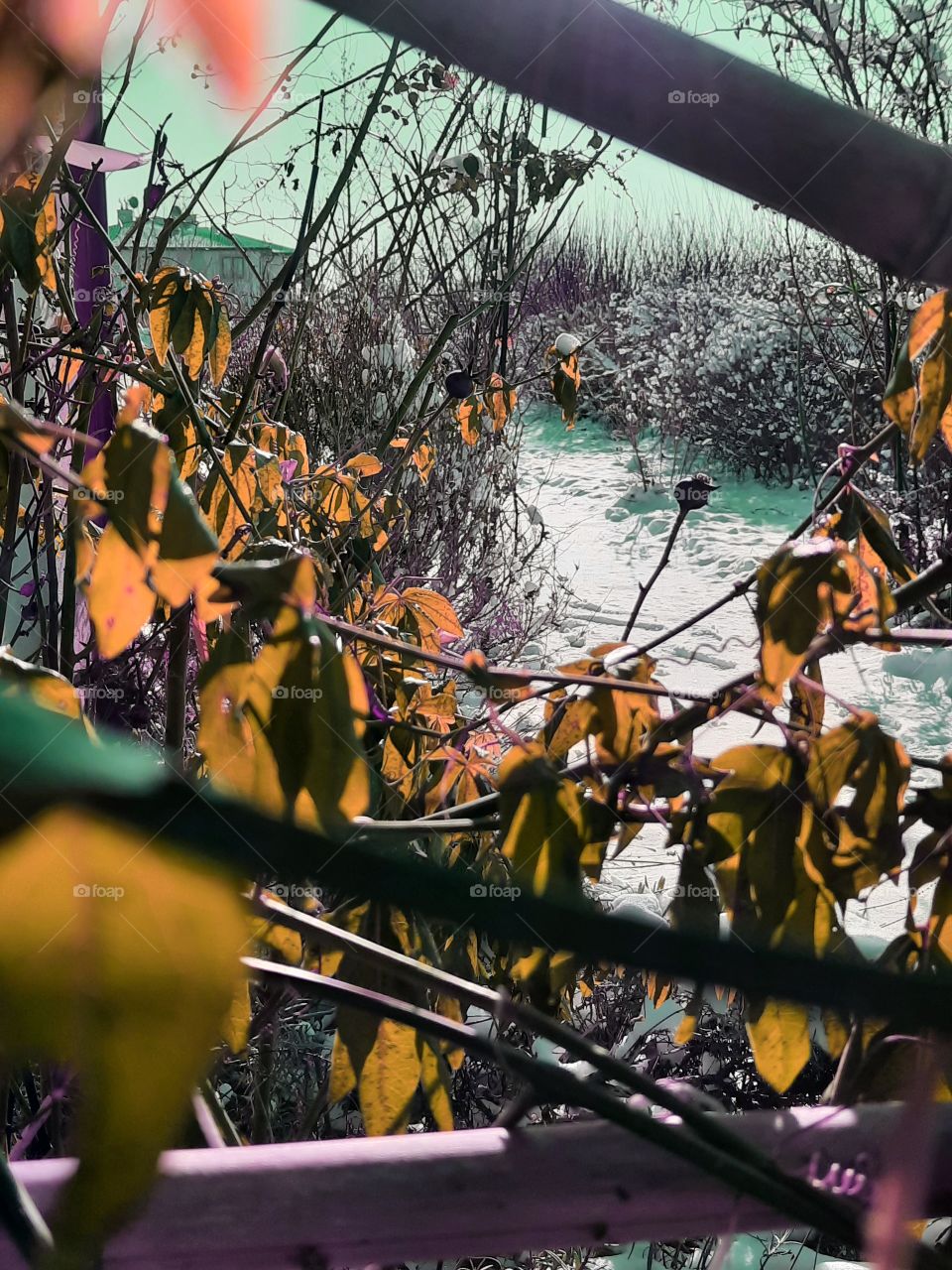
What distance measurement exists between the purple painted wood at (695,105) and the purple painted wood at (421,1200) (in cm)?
26

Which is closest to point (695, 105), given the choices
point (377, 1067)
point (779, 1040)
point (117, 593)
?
point (117, 593)

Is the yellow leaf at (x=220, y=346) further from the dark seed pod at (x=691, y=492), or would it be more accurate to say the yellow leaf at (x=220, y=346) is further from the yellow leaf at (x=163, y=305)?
the dark seed pod at (x=691, y=492)

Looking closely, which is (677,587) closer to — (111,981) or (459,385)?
(459,385)

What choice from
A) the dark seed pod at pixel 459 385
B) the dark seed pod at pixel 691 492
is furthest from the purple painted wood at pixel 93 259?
the dark seed pod at pixel 691 492

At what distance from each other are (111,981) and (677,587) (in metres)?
4.94

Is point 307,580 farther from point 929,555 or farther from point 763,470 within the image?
point 763,470

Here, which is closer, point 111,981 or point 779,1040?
point 111,981

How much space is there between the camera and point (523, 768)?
403 mm

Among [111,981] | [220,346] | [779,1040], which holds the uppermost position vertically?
[220,346]

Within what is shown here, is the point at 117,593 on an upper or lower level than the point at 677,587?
upper

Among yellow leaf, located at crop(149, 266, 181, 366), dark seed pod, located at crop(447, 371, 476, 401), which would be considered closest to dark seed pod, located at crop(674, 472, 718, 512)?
yellow leaf, located at crop(149, 266, 181, 366)

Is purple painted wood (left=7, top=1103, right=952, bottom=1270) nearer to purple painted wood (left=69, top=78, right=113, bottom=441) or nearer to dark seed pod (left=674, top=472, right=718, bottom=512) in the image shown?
dark seed pod (left=674, top=472, right=718, bottom=512)

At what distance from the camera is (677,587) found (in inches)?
197

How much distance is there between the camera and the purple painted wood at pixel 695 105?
238mm
